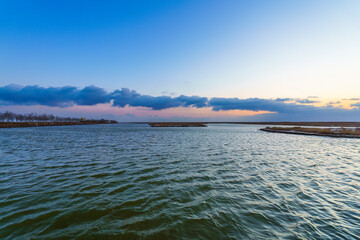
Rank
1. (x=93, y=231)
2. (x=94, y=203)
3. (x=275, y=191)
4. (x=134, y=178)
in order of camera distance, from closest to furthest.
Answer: (x=93, y=231), (x=94, y=203), (x=275, y=191), (x=134, y=178)

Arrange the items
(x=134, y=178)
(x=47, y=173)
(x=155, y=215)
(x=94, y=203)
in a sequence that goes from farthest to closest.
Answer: (x=47, y=173) < (x=134, y=178) < (x=94, y=203) < (x=155, y=215)

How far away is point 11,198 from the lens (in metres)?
7.41

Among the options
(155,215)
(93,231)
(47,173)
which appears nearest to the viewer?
(93,231)

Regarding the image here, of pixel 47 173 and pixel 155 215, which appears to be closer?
pixel 155 215

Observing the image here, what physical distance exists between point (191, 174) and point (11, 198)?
33.4ft

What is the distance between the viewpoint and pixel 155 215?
20.2 ft

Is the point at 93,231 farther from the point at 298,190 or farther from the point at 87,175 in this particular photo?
the point at 298,190

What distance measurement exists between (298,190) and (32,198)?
14551 mm

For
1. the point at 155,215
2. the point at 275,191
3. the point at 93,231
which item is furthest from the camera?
the point at 275,191

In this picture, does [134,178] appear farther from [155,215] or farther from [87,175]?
[155,215]

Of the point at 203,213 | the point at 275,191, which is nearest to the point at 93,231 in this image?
the point at 203,213

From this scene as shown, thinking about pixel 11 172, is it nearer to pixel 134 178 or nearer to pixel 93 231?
pixel 134 178

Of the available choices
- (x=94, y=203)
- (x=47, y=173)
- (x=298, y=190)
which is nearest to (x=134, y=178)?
(x=94, y=203)

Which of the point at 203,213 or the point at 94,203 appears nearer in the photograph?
the point at 203,213
